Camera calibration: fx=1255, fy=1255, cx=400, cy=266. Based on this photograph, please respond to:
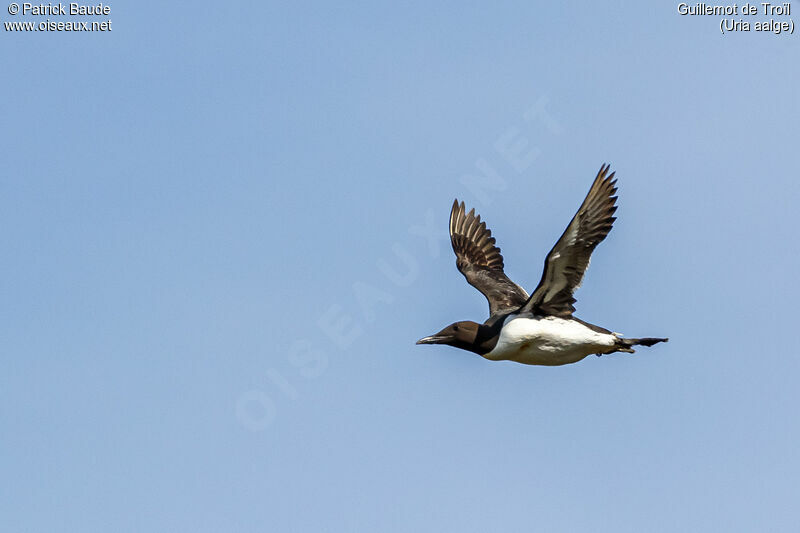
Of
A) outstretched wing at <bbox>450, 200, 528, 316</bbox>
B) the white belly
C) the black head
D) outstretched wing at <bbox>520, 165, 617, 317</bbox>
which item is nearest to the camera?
outstretched wing at <bbox>520, 165, 617, 317</bbox>

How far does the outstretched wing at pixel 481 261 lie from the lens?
858 inches

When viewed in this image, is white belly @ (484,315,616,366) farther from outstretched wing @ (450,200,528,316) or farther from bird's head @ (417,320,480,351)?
outstretched wing @ (450,200,528,316)

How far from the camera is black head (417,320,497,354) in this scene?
19.4 m

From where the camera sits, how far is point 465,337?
768 inches

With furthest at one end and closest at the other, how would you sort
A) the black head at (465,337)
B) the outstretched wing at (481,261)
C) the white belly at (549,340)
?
the outstretched wing at (481,261), the black head at (465,337), the white belly at (549,340)

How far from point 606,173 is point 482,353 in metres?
3.55

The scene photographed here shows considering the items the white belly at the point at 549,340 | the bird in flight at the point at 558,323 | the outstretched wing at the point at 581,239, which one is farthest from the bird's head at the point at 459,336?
the outstretched wing at the point at 581,239

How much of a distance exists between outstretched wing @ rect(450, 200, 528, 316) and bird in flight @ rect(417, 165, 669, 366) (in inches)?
38.7

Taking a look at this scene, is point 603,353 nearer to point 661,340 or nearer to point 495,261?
point 661,340

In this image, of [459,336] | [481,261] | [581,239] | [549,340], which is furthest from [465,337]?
[481,261]

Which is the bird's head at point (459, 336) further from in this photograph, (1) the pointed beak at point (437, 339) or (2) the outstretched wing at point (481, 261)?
(2) the outstretched wing at point (481, 261)

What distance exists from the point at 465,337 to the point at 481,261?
13.8 feet

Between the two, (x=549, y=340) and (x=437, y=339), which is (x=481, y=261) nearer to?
(x=437, y=339)

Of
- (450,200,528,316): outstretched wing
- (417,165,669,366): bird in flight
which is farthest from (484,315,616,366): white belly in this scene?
(450,200,528,316): outstretched wing
